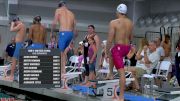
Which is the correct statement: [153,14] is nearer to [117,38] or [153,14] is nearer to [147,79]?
[147,79]

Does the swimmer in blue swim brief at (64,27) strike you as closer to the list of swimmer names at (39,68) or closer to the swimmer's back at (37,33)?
the swimmer's back at (37,33)

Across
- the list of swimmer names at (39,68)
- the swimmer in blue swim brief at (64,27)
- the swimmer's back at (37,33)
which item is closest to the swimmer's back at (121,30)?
the list of swimmer names at (39,68)

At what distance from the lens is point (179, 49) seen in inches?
353

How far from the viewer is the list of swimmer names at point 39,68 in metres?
7.21

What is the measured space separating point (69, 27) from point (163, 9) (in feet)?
34.1

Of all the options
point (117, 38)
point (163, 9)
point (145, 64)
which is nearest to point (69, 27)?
point (145, 64)

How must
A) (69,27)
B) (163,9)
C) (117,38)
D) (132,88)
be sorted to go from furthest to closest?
(163,9), (69,27), (132,88), (117,38)

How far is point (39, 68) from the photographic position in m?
7.37

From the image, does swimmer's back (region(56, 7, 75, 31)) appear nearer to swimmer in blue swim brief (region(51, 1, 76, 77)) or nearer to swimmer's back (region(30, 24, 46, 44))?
swimmer in blue swim brief (region(51, 1, 76, 77))

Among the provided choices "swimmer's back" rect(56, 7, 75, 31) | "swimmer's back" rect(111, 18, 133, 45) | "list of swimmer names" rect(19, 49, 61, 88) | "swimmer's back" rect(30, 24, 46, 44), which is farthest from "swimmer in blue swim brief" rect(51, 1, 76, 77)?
"swimmer's back" rect(111, 18, 133, 45)

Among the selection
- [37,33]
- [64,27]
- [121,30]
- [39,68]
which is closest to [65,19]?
[64,27]

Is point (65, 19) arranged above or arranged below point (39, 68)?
above

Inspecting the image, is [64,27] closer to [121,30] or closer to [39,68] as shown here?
[39,68]

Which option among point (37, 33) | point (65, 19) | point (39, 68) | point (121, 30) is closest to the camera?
point (121, 30)
